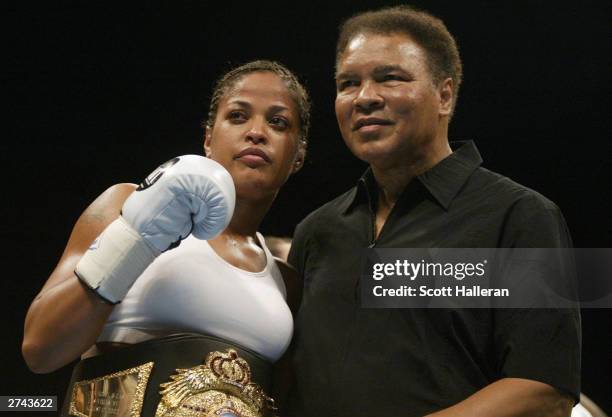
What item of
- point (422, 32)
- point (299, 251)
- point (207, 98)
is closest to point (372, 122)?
point (422, 32)

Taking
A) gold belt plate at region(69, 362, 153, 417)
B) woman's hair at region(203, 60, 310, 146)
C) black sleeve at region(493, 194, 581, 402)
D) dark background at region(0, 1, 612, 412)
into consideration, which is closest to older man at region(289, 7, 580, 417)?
black sleeve at region(493, 194, 581, 402)

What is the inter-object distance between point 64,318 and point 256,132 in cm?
67

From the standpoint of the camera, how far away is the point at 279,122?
1.94 m

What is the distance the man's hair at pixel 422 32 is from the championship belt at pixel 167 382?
870 millimetres

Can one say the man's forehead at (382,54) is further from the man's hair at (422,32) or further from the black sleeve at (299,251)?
the black sleeve at (299,251)

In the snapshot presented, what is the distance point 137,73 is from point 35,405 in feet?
5.93

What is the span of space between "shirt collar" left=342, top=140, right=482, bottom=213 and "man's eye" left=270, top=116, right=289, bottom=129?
0.25m

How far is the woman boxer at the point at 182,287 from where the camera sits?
4.72 ft

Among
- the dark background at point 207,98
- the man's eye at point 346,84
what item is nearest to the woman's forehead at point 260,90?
the man's eye at point 346,84

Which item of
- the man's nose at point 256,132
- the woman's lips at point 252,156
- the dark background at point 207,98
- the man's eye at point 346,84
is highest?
the dark background at point 207,98

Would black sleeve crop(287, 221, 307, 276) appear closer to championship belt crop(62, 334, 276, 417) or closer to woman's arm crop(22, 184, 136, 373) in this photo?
championship belt crop(62, 334, 276, 417)

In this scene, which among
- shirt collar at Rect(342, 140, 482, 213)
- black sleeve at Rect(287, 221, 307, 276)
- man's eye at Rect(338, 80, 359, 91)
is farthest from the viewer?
black sleeve at Rect(287, 221, 307, 276)

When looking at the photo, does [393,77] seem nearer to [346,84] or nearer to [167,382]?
[346,84]

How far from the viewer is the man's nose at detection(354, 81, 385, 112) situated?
1.83 meters
